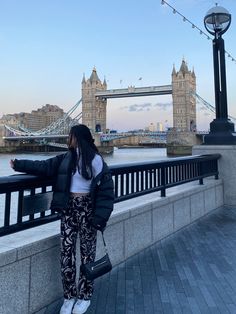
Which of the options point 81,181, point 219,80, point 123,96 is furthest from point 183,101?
point 81,181

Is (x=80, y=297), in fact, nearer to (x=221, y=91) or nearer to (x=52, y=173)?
(x=52, y=173)

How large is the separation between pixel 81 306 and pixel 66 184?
91 centimetres

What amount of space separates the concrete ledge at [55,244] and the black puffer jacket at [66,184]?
0.41 meters

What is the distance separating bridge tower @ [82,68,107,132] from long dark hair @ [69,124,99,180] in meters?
83.1

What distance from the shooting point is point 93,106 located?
90.2m

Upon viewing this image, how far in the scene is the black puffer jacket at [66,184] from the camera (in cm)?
228

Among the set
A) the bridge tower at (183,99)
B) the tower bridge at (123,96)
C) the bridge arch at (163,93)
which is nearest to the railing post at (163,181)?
the tower bridge at (123,96)

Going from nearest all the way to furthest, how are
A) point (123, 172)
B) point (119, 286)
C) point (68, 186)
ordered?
point (68, 186)
point (119, 286)
point (123, 172)

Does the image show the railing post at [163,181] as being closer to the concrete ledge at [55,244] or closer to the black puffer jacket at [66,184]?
the concrete ledge at [55,244]

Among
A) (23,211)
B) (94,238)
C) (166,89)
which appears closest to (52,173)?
(23,211)

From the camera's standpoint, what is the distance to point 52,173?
2.36 m

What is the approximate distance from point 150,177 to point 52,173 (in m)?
2.02

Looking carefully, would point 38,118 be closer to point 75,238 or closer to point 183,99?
point 183,99

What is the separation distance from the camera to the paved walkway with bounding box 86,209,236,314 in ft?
8.37
